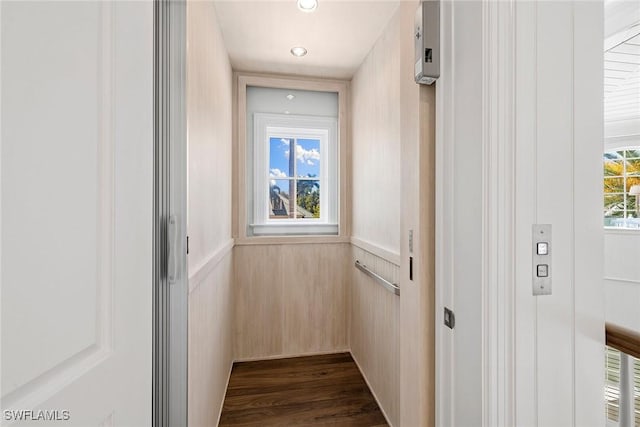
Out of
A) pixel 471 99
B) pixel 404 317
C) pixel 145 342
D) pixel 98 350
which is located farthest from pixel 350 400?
pixel 471 99

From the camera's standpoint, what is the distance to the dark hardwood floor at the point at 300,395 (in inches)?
74.9

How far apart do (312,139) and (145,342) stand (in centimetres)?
231

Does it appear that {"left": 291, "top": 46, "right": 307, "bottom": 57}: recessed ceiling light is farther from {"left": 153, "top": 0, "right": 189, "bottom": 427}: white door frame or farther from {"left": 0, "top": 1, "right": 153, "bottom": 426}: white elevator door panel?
{"left": 0, "top": 1, "right": 153, "bottom": 426}: white elevator door panel

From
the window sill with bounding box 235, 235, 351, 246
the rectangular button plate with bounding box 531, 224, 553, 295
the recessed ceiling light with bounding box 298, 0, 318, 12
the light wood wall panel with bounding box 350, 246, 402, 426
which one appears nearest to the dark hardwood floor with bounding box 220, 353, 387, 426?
the light wood wall panel with bounding box 350, 246, 402, 426

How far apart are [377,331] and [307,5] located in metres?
2.02

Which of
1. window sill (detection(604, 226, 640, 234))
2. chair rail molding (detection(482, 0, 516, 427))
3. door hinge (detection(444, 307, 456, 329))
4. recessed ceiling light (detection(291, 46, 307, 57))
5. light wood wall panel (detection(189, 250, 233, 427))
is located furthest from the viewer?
window sill (detection(604, 226, 640, 234))

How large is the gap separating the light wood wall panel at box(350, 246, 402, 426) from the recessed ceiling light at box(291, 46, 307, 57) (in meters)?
1.52

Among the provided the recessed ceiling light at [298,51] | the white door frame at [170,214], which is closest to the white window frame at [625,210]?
the recessed ceiling light at [298,51]

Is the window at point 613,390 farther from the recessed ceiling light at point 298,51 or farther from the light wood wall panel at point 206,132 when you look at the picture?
the recessed ceiling light at point 298,51

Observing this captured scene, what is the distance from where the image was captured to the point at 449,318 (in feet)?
2.72

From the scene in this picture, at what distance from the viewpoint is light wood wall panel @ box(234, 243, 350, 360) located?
8.57 feet

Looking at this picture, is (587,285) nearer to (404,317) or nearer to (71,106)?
(404,317)

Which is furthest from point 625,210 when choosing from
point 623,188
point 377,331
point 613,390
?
point 377,331

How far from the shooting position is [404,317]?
1.03m
